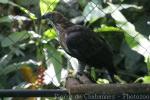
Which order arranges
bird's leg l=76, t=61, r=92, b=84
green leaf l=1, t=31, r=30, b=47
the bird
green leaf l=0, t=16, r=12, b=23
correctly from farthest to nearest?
green leaf l=0, t=16, r=12, b=23 < green leaf l=1, t=31, r=30, b=47 < the bird < bird's leg l=76, t=61, r=92, b=84

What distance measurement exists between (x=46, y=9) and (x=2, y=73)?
0.53 meters

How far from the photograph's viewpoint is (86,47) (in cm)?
293

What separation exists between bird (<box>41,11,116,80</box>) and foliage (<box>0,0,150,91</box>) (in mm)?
421

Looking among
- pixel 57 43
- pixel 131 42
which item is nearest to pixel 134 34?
pixel 131 42

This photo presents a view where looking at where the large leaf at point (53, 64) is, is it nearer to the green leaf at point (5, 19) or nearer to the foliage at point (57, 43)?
the foliage at point (57, 43)

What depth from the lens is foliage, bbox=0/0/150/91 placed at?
3473 millimetres

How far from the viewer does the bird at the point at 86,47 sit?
2889 mm

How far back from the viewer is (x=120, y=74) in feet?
12.5

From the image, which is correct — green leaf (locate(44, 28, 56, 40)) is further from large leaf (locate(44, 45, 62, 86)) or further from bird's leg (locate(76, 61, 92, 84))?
bird's leg (locate(76, 61, 92, 84))

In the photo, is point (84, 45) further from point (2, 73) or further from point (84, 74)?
point (2, 73)

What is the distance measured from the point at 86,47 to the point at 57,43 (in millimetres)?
795

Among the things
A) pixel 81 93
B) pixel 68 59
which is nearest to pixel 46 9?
pixel 68 59

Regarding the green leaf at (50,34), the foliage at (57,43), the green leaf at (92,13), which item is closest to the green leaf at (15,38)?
the foliage at (57,43)

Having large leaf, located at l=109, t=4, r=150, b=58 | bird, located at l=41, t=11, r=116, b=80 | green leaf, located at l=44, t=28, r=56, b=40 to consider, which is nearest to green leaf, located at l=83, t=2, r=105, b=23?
large leaf, located at l=109, t=4, r=150, b=58
